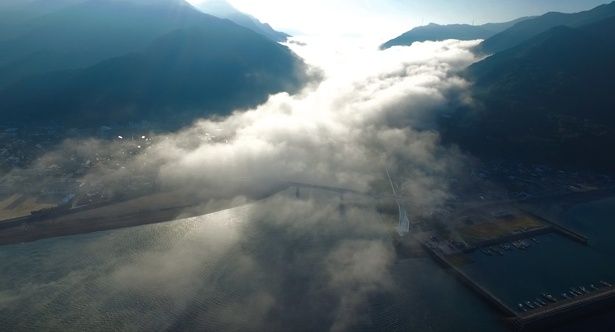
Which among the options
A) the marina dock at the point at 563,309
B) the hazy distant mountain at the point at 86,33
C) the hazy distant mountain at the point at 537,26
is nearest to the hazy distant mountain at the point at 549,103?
the hazy distant mountain at the point at 537,26

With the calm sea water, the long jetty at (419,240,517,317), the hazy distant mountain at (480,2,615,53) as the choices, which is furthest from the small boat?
the hazy distant mountain at (480,2,615,53)

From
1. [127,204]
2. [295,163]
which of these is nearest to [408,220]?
[295,163]

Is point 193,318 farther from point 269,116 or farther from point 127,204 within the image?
point 269,116

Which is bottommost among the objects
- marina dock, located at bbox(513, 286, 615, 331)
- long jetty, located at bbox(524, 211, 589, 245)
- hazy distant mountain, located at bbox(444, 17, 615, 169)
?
marina dock, located at bbox(513, 286, 615, 331)

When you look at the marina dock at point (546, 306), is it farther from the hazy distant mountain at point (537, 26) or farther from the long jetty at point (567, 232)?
the hazy distant mountain at point (537, 26)

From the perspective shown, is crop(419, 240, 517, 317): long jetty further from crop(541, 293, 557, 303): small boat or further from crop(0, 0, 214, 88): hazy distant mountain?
crop(0, 0, 214, 88): hazy distant mountain

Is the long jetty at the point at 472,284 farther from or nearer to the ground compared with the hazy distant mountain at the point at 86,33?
nearer to the ground
